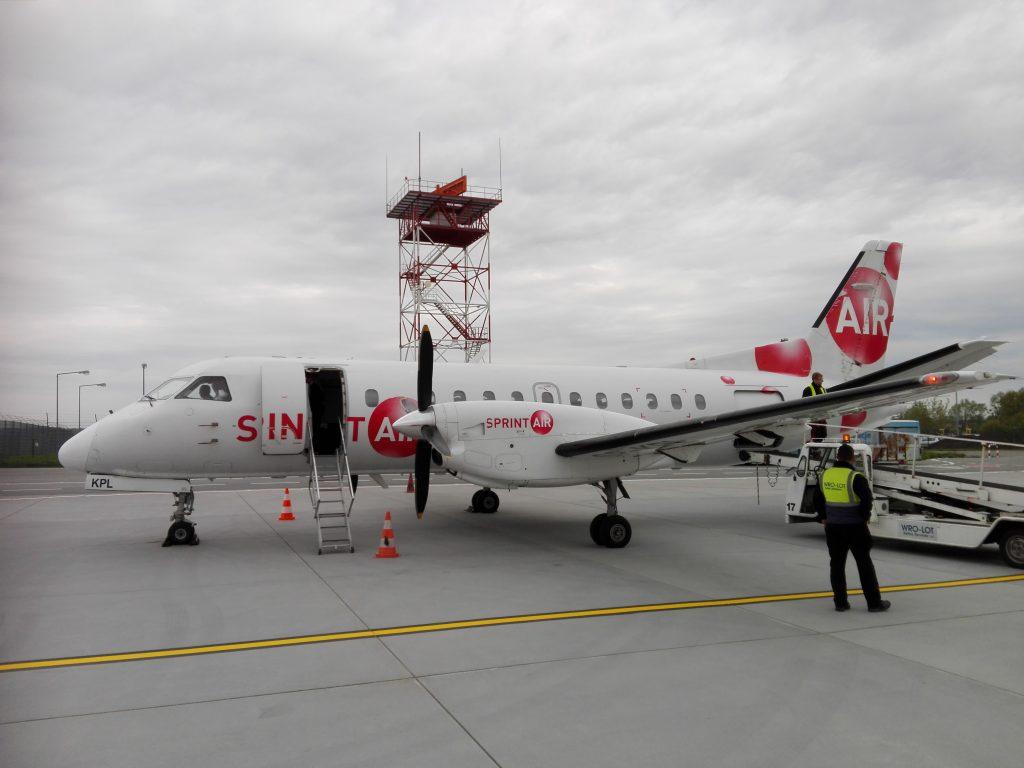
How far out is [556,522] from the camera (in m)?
15.1

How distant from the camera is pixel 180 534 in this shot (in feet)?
39.2

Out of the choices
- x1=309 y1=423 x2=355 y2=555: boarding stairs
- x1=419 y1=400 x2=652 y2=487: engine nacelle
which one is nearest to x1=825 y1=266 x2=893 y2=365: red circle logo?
x1=419 y1=400 x2=652 y2=487: engine nacelle

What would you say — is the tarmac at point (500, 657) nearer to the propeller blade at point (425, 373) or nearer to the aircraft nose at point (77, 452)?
the aircraft nose at point (77, 452)

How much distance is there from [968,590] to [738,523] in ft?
22.3

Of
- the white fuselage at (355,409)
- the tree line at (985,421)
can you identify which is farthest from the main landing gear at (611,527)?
the tree line at (985,421)

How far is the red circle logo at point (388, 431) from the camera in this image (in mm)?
13164

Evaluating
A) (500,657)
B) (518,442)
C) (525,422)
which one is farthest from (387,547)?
(500,657)

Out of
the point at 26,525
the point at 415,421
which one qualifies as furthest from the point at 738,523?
the point at 26,525

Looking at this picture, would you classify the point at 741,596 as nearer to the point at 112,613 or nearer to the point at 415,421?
the point at 415,421

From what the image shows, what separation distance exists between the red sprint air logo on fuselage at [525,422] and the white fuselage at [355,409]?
1925mm

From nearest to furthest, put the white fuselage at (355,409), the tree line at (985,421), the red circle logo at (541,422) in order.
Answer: the red circle logo at (541,422) → the white fuselage at (355,409) → the tree line at (985,421)

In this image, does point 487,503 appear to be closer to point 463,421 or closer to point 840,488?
point 463,421

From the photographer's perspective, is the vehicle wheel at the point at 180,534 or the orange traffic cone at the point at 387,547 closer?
the orange traffic cone at the point at 387,547

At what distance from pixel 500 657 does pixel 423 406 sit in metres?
5.65
